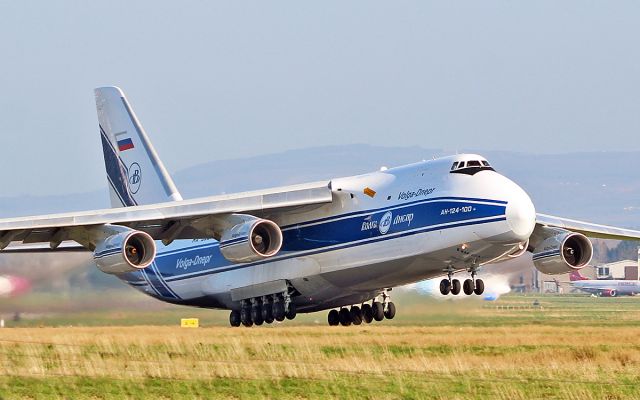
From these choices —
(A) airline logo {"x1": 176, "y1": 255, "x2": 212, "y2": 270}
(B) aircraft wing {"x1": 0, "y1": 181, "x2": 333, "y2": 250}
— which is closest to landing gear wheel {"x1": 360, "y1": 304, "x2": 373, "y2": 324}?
(B) aircraft wing {"x1": 0, "y1": 181, "x2": 333, "y2": 250}

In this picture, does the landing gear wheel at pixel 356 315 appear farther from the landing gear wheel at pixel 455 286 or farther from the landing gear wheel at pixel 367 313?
the landing gear wheel at pixel 455 286

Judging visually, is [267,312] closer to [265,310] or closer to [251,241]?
[265,310]

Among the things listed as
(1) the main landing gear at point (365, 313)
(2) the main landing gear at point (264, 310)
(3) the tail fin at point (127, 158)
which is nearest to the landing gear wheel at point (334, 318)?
(1) the main landing gear at point (365, 313)

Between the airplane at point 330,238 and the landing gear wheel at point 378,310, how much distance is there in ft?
0.08

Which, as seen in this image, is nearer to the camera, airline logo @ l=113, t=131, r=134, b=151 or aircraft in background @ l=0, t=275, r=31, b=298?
aircraft in background @ l=0, t=275, r=31, b=298

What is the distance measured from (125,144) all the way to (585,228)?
A: 536 inches

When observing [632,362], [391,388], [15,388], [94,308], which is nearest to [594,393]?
[391,388]

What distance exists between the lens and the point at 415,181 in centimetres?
3052

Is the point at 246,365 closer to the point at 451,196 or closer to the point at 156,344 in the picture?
the point at 156,344

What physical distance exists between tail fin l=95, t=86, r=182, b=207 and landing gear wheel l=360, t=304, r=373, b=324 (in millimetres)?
6848

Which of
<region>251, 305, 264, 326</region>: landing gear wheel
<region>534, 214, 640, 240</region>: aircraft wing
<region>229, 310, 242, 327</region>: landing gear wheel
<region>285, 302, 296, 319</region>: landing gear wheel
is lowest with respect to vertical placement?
<region>229, 310, 242, 327</region>: landing gear wheel

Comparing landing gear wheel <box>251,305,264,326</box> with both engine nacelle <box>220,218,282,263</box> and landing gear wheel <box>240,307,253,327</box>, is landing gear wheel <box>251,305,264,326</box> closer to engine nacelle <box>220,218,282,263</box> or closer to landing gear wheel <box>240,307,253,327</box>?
landing gear wheel <box>240,307,253,327</box>

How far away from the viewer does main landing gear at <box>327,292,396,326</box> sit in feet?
112

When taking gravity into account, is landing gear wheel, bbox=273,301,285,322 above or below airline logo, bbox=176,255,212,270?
below
